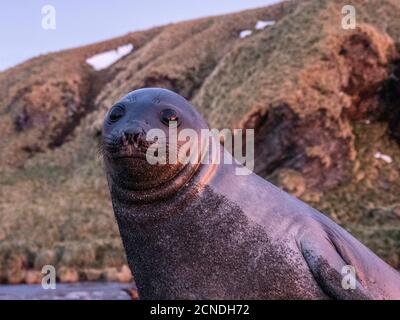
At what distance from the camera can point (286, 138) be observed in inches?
1366

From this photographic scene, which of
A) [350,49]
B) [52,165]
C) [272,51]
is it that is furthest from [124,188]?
[52,165]

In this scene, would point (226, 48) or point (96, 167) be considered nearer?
point (96, 167)

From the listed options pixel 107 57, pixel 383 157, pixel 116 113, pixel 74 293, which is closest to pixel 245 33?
pixel 107 57

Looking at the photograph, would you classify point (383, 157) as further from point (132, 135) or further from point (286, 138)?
point (132, 135)

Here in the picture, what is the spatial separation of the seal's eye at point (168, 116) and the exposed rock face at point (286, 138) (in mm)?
22572

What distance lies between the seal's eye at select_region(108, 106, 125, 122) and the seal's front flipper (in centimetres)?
146

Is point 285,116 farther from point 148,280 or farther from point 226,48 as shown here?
point 148,280

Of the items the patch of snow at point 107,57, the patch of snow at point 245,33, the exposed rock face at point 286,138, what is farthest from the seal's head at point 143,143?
the patch of snow at point 107,57

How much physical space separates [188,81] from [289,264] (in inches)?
1917

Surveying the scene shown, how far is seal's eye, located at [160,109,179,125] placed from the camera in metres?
4.71

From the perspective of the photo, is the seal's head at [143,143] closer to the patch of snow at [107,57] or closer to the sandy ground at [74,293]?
the sandy ground at [74,293]

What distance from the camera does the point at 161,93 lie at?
4.91 metres

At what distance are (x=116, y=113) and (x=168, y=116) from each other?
38 cm

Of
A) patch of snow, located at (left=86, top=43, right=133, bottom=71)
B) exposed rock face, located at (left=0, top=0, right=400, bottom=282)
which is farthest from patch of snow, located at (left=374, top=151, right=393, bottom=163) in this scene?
patch of snow, located at (left=86, top=43, right=133, bottom=71)
